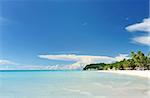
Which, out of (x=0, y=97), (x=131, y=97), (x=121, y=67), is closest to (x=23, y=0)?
(x=0, y=97)

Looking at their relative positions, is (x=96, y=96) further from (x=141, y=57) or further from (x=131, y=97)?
Result: (x=141, y=57)

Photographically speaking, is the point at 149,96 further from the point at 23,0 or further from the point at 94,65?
the point at 94,65

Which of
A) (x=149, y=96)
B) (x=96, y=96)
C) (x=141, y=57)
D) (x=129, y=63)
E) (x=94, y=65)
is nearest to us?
(x=149, y=96)

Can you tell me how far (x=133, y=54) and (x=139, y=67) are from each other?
1.31m

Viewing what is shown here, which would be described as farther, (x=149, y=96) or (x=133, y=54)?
(x=133, y=54)

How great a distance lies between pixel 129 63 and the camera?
23234 millimetres

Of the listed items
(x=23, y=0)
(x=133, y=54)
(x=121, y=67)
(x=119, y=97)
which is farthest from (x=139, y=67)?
(x=119, y=97)

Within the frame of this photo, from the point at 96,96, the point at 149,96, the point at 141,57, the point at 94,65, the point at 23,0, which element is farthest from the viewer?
the point at 94,65

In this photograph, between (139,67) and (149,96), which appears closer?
(149,96)

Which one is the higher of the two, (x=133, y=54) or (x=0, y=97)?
(x=133, y=54)

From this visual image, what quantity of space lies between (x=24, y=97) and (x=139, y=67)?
17.3m

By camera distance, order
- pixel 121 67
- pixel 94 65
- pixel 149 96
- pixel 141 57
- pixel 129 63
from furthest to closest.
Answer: pixel 94 65 → pixel 121 67 → pixel 129 63 → pixel 141 57 → pixel 149 96

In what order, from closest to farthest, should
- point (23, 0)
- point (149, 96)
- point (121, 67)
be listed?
point (149, 96) → point (23, 0) → point (121, 67)

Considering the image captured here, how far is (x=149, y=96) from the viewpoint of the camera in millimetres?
4441
